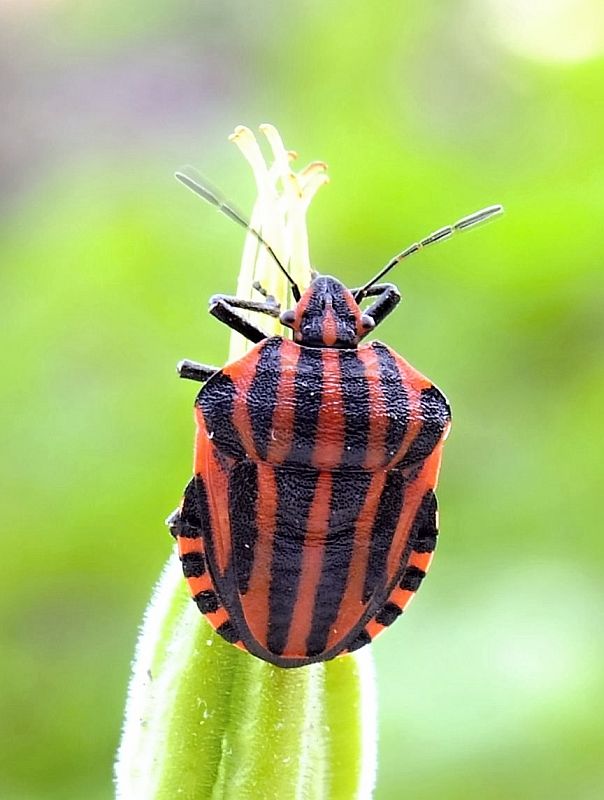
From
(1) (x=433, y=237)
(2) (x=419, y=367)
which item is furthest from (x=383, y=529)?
(2) (x=419, y=367)

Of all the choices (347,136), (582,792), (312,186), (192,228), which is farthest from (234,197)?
(582,792)

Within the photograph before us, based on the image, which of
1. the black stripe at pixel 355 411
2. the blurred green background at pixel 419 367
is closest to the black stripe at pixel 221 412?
the black stripe at pixel 355 411

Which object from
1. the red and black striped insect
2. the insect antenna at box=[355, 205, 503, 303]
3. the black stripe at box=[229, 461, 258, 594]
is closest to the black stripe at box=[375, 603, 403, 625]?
the red and black striped insect

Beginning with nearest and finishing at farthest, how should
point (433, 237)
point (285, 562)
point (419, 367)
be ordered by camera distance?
point (285, 562)
point (433, 237)
point (419, 367)

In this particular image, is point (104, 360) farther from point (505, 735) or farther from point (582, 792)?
point (582, 792)

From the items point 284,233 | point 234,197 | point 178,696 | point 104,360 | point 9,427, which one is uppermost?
point 234,197

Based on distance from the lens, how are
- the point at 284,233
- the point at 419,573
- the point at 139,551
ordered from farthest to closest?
the point at 139,551 → the point at 284,233 → the point at 419,573

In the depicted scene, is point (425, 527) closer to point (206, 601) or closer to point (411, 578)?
point (411, 578)
